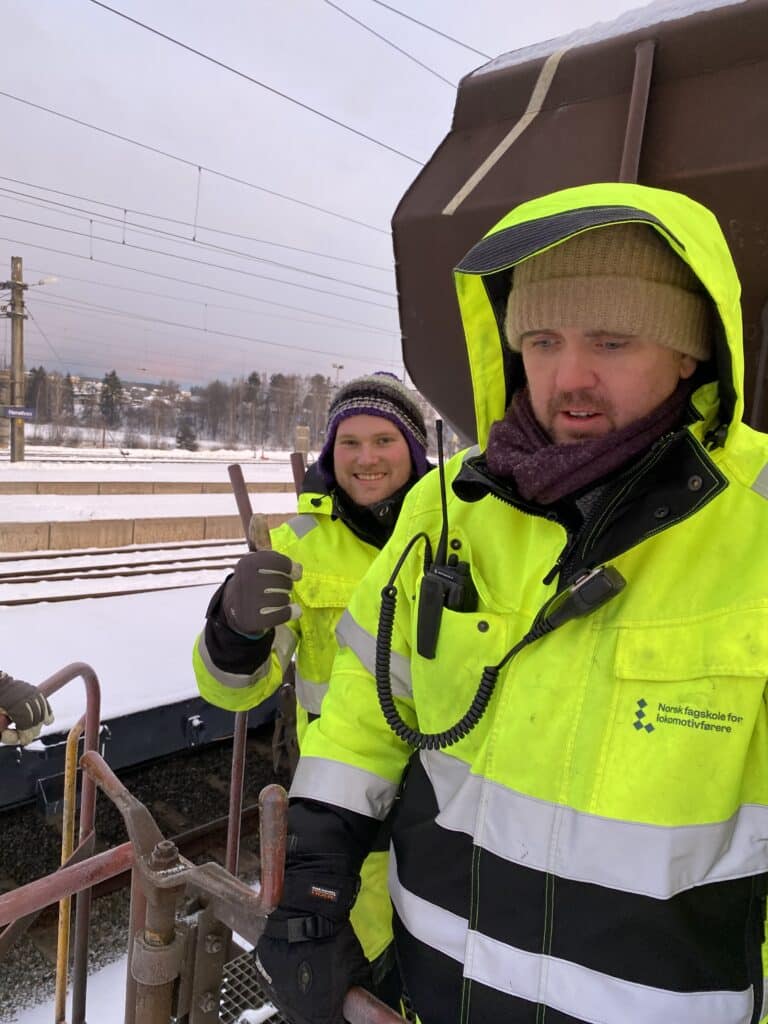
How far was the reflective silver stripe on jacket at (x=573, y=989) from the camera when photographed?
1086 mm

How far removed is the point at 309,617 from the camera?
8.32 feet

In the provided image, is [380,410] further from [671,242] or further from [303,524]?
[671,242]

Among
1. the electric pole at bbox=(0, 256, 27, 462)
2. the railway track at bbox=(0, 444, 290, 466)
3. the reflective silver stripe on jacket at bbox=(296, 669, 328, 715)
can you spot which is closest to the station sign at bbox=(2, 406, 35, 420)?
the electric pole at bbox=(0, 256, 27, 462)

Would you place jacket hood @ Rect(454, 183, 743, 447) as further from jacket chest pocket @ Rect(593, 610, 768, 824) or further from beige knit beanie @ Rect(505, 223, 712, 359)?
jacket chest pocket @ Rect(593, 610, 768, 824)

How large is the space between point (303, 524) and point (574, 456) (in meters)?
1.57

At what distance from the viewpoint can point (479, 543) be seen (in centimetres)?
144

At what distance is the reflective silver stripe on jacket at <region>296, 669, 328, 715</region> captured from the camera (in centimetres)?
252

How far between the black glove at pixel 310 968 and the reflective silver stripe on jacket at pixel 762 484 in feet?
3.82

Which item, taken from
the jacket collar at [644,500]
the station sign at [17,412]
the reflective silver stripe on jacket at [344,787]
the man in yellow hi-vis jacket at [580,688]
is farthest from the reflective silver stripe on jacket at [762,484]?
the station sign at [17,412]

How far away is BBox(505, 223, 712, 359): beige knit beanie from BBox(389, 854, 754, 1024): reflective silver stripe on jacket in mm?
1121

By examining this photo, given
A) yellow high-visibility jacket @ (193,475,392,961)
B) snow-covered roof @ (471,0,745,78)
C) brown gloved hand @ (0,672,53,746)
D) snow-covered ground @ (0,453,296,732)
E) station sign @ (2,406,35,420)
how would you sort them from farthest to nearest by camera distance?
station sign @ (2,406,35,420)
snow-covered ground @ (0,453,296,732)
brown gloved hand @ (0,672,53,746)
yellow high-visibility jacket @ (193,475,392,961)
snow-covered roof @ (471,0,745,78)

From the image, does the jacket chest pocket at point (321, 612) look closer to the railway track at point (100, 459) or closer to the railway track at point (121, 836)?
the railway track at point (121, 836)

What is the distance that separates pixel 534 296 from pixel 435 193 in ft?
5.26

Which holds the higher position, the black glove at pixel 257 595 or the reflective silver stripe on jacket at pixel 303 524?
the reflective silver stripe on jacket at pixel 303 524
